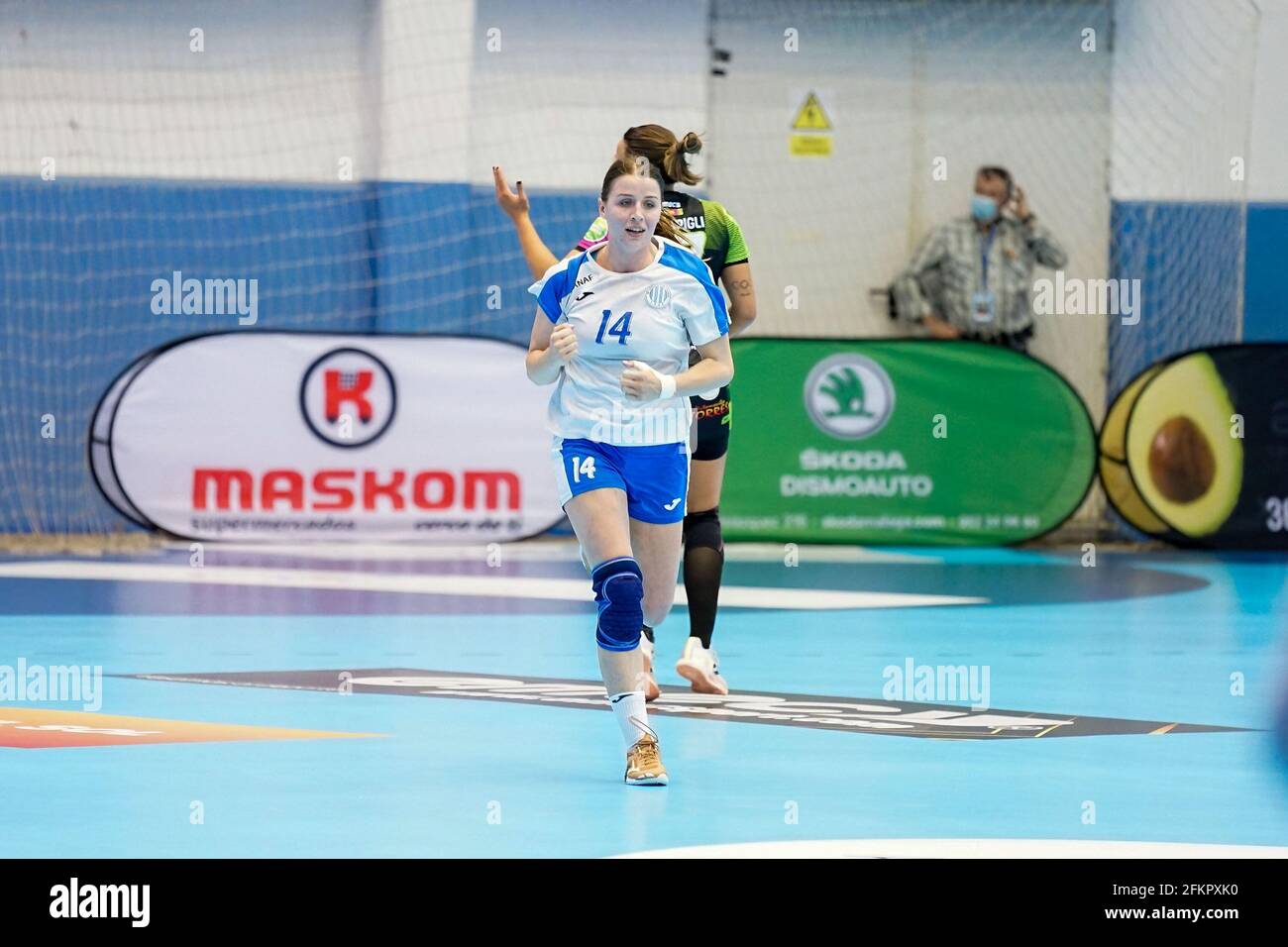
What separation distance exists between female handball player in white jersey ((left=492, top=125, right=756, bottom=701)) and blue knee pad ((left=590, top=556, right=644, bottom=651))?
4.51 ft

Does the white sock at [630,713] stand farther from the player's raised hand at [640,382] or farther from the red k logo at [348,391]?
the red k logo at [348,391]

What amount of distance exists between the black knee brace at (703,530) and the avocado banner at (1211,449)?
27.0 ft

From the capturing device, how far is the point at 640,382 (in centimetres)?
558

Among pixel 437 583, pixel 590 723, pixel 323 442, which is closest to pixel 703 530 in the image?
pixel 590 723

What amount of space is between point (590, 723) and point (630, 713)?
3.37ft

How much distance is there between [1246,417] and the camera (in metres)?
15.0

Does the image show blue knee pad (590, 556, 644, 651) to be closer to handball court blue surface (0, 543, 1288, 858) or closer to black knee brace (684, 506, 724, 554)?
handball court blue surface (0, 543, 1288, 858)

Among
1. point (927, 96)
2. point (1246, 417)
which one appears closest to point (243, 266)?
point (927, 96)

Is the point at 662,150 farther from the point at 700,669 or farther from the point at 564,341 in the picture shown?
the point at 700,669

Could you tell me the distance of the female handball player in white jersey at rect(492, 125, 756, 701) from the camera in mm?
7117

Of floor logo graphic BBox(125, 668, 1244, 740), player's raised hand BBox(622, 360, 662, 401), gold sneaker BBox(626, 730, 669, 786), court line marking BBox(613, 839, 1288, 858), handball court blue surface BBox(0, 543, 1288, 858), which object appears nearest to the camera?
court line marking BBox(613, 839, 1288, 858)

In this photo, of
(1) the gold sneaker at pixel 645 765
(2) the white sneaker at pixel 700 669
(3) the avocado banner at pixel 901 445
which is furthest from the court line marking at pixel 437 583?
(1) the gold sneaker at pixel 645 765

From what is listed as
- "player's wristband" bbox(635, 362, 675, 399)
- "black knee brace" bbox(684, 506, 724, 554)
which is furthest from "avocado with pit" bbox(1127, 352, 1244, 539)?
"player's wristband" bbox(635, 362, 675, 399)

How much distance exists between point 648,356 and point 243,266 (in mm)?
10476
